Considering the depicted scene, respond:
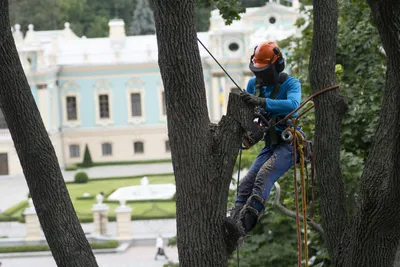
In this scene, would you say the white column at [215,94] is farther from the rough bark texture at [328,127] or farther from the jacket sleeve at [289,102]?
the jacket sleeve at [289,102]

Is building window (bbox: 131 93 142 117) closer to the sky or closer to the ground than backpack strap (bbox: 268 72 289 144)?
closer to the ground

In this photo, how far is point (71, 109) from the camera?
34625 millimetres

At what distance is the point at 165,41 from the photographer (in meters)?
4.13

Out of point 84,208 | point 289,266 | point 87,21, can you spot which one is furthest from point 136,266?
point 87,21

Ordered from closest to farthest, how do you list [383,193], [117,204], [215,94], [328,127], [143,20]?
[383,193], [328,127], [117,204], [215,94], [143,20]

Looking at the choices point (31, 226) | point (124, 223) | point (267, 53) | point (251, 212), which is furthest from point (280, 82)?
point (31, 226)

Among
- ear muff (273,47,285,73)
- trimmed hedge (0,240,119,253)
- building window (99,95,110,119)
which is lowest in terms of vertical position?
trimmed hedge (0,240,119,253)

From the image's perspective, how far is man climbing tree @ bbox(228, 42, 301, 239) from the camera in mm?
4480

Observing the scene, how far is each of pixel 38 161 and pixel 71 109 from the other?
30.4 metres

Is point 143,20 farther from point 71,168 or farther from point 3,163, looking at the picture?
point 3,163

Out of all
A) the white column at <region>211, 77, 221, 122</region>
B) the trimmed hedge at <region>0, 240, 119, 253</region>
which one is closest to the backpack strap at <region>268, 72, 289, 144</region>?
the trimmed hedge at <region>0, 240, 119, 253</region>

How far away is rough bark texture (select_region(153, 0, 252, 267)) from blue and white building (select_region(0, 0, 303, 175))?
28.7m

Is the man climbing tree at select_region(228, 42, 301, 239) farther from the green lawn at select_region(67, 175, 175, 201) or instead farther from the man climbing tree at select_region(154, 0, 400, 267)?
the green lawn at select_region(67, 175, 175, 201)

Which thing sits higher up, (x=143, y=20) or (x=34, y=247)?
(x=143, y=20)
